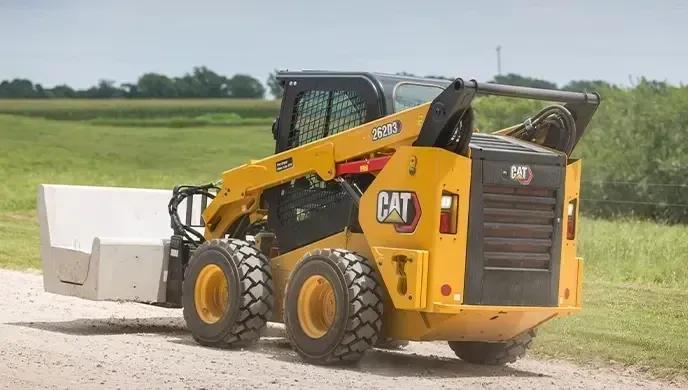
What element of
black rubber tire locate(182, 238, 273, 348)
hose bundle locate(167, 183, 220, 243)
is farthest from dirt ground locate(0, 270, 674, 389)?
hose bundle locate(167, 183, 220, 243)

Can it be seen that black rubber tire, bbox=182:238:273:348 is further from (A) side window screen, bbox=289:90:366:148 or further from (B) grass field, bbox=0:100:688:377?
(B) grass field, bbox=0:100:688:377

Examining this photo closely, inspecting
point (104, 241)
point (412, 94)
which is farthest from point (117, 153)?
point (412, 94)

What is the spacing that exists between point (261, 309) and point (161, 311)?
3.50 meters

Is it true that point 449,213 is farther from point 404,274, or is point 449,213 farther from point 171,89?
point 171,89

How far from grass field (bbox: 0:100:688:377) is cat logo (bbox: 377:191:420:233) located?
2782 millimetres

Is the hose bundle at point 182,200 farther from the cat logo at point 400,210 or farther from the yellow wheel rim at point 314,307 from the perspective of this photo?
the cat logo at point 400,210

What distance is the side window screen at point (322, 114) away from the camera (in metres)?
11.4

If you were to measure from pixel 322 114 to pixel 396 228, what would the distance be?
1.68 meters

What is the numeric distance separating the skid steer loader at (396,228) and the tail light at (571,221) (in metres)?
0.03

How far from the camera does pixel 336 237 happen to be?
11320mm

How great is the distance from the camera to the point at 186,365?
1030 cm

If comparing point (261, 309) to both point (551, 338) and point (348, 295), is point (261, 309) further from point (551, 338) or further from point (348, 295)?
point (551, 338)

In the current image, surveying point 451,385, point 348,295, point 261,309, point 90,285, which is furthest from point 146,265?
point 451,385

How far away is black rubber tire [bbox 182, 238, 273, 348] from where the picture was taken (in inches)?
449
